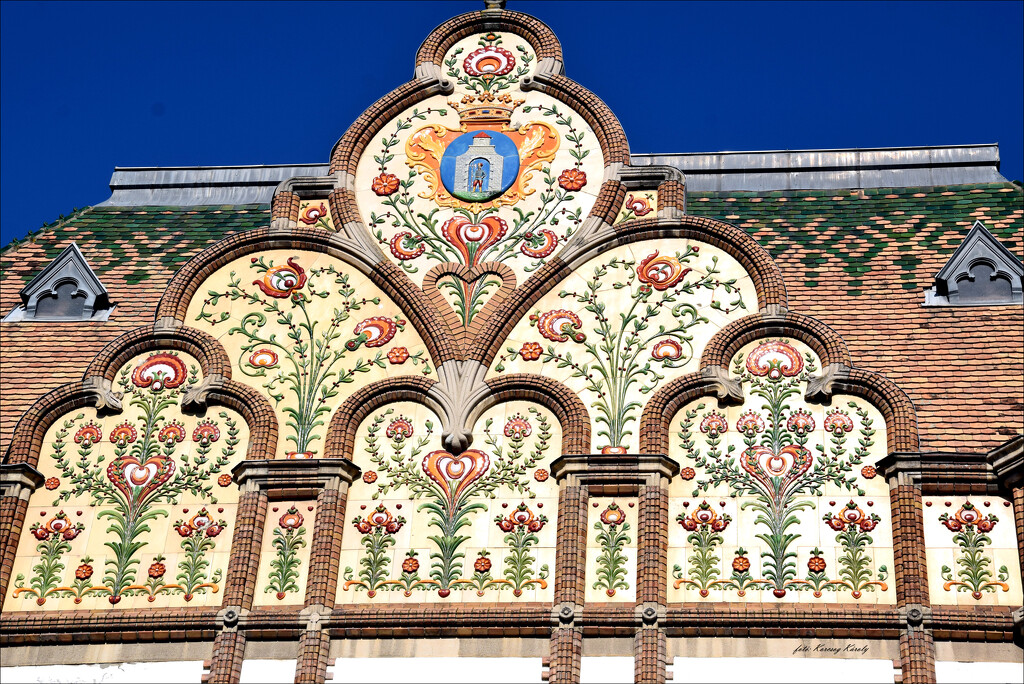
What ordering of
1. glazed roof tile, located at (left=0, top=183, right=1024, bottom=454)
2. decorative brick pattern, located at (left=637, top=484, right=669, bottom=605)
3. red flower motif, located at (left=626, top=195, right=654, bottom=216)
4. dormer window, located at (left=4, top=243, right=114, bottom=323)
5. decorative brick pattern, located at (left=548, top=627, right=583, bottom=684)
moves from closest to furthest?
decorative brick pattern, located at (left=548, top=627, right=583, bottom=684) < decorative brick pattern, located at (left=637, top=484, right=669, bottom=605) < glazed roof tile, located at (left=0, top=183, right=1024, bottom=454) < red flower motif, located at (left=626, top=195, right=654, bottom=216) < dormer window, located at (left=4, top=243, right=114, bottom=323)

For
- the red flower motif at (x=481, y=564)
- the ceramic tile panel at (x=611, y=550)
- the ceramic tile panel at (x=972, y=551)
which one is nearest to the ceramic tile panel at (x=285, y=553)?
the red flower motif at (x=481, y=564)

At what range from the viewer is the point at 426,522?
18.3 metres

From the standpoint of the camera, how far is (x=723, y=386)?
738 inches

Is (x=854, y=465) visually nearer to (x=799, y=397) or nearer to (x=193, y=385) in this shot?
(x=799, y=397)

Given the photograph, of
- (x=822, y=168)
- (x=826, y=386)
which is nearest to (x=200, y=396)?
(x=826, y=386)

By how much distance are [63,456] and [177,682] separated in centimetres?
318

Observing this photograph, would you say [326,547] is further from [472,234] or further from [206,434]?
[472,234]

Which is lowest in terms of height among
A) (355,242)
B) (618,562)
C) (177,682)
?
(177,682)

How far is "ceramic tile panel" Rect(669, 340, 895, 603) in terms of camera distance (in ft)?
57.2

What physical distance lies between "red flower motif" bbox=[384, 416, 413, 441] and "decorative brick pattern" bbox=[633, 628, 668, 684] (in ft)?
11.6

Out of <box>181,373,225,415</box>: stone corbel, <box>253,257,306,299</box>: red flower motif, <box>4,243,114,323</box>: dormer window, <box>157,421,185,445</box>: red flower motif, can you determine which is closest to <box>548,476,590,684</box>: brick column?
<box>181,373,225,415</box>: stone corbel

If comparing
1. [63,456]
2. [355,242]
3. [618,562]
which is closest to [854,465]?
[618,562]

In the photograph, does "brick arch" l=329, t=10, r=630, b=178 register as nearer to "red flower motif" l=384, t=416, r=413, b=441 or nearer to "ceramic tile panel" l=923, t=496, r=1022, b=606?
"red flower motif" l=384, t=416, r=413, b=441

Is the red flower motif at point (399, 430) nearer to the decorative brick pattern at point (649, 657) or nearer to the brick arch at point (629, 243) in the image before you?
the brick arch at point (629, 243)
